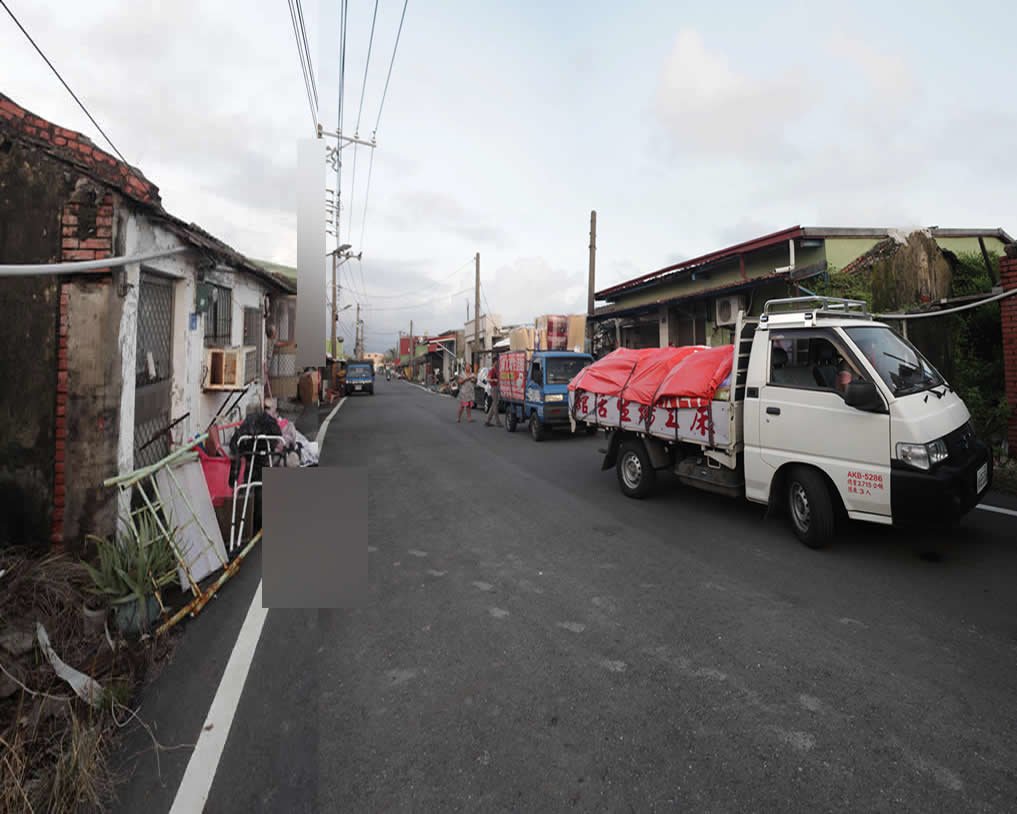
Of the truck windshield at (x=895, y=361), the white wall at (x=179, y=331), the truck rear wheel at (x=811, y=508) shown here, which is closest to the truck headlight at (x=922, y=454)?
the truck windshield at (x=895, y=361)

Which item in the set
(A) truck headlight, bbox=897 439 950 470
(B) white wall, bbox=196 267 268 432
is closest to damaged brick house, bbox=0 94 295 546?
(B) white wall, bbox=196 267 268 432

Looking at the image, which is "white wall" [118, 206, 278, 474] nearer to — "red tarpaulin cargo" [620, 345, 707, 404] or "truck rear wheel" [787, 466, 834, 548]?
"red tarpaulin cargo" [620, 345, 707, 404]

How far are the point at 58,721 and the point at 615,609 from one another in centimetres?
336

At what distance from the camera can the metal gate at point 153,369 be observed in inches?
215

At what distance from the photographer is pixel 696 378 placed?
20.4 ft

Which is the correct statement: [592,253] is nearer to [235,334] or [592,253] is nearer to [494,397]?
[494,397]

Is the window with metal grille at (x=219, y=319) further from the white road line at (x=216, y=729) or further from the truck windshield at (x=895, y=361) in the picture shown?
the truck windshield at (x=895, y=361)

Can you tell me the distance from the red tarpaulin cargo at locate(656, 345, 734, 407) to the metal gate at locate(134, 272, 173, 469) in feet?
18.7

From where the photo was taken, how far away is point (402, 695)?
116 inches

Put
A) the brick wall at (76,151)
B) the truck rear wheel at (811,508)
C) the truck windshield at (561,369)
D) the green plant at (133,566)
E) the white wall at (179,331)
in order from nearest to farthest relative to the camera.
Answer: the green plant at (133,566) → the brick wall at (76,151) → the white wall at (179,331) → the truck rear wheel at (811,508) → the truck windshield at (561,369)

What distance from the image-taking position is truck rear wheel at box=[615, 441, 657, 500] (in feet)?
22.7

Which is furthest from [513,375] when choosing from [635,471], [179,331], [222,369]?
[179,331]

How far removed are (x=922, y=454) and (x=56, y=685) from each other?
20.5 feet

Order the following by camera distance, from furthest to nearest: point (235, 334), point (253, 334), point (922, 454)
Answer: point (253, 334)
point (235, 334)
point (922, 454)
